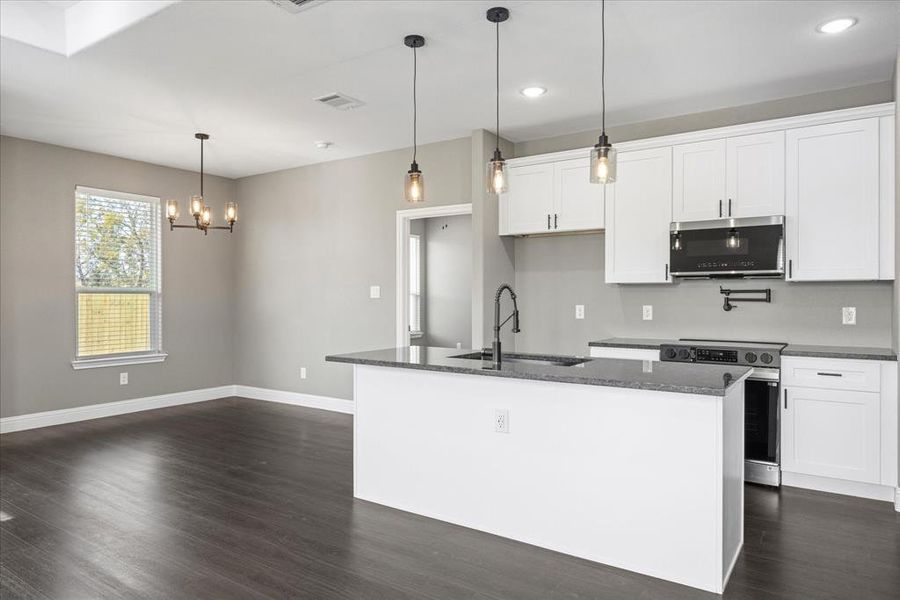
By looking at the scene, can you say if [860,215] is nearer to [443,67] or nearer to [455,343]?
[443,67]

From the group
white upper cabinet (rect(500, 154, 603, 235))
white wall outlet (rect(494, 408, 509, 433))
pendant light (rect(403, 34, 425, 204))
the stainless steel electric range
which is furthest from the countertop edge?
white upper cabinet (rect(500, 154, 603, 235))

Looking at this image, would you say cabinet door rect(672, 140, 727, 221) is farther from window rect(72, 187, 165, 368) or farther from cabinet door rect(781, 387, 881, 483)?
window rect(72, 187, 165, 368)

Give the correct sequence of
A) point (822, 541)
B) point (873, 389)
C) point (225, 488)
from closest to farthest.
A: point (822, 541) < point (873, 389) < point (225, 488)

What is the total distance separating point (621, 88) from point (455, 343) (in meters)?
4.85

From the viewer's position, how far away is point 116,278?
20.1 ft

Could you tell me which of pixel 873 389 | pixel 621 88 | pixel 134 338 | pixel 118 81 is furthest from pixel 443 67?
pixel 134 338

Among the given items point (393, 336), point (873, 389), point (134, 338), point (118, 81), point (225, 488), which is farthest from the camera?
point (134, 338)

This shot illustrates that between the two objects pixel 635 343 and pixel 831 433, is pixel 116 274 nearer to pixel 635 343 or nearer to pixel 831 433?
pixel 635 343

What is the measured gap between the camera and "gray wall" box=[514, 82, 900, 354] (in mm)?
3994

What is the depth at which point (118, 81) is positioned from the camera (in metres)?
4.04

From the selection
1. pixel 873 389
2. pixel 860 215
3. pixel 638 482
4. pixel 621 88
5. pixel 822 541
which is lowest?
pixel 822 541

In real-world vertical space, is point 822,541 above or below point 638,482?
below

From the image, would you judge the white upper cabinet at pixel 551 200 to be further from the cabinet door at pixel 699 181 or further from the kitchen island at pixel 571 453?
the kitchen island at pixel 571 453

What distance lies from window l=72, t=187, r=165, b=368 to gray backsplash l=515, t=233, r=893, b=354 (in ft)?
13.4
